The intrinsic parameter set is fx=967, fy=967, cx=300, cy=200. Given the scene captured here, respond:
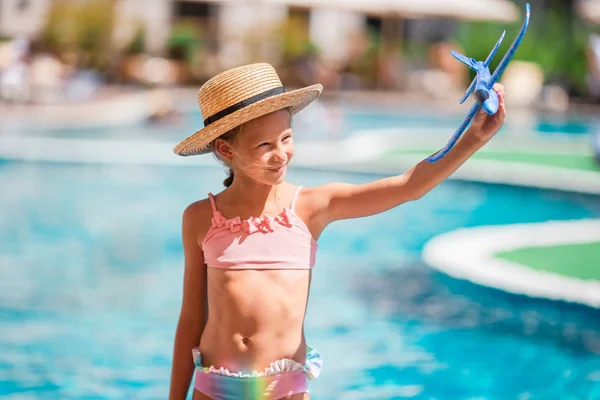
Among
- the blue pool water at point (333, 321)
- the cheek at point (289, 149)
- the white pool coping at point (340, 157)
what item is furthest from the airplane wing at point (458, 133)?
the white pool coping at point (340, 157)

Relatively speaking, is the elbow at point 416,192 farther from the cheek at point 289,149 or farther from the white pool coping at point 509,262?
the white pool coping at point 509,262

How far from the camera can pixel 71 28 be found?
28.3 metres

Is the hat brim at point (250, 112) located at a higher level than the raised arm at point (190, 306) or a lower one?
higher

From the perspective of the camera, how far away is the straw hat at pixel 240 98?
2.51 meters

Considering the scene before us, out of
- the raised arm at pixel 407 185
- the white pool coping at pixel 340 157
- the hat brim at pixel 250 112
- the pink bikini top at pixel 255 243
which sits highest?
the white pool coping at pixel 340 157

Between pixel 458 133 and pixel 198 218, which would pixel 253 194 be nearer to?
pixel 198 218

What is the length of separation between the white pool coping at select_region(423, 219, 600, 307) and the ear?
150 inches

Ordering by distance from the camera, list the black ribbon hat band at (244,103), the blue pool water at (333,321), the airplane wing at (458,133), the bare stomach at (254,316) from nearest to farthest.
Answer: the airplane wing at (458,133) → the black ribbon hat band at (244,103) → the bare stomach at (254,316) → the blue pool water at (333,321)

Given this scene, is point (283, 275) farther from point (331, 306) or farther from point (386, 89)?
point (386, 89)

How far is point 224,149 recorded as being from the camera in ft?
8.81

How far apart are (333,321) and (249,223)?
12.8 ft

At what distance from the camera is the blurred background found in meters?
5.52

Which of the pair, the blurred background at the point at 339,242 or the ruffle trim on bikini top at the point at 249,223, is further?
the blurred background at the point at 339,242

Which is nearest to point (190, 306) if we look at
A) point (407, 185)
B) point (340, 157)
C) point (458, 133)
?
point (407, 185)
